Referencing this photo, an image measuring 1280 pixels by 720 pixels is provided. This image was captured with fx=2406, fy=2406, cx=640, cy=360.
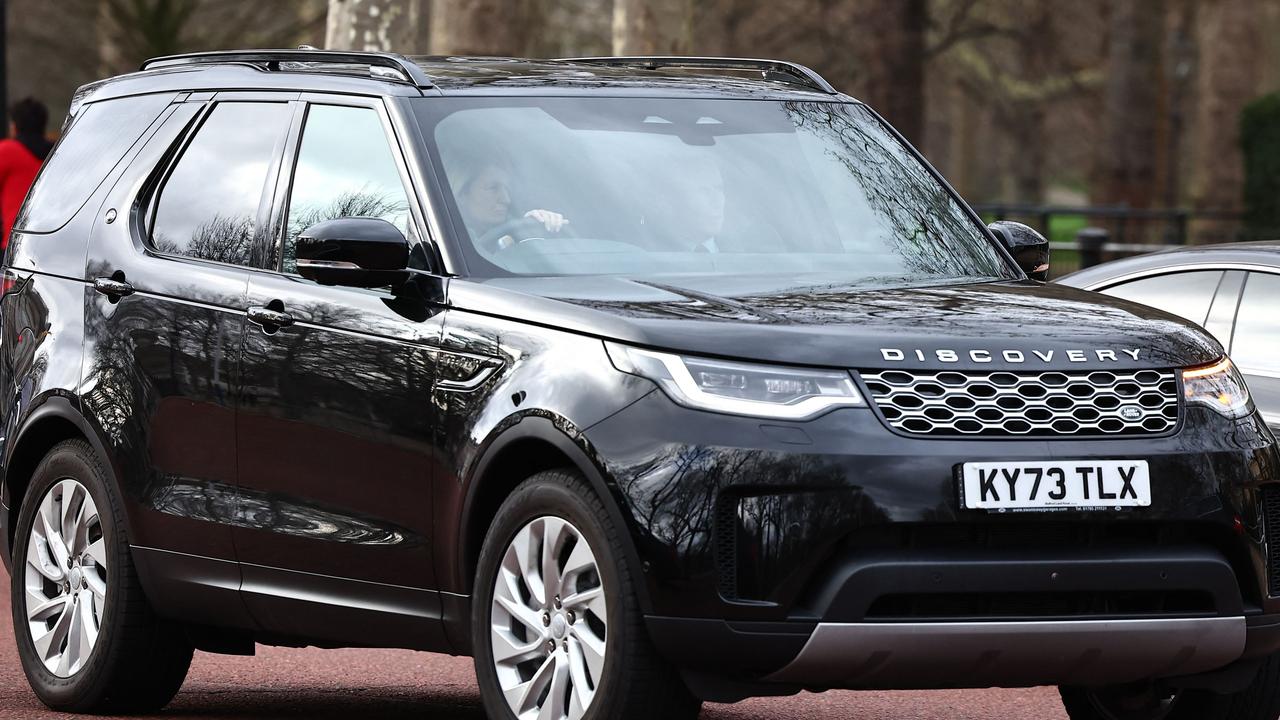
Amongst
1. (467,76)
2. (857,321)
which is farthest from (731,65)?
(857,321)

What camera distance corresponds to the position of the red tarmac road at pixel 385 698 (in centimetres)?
763

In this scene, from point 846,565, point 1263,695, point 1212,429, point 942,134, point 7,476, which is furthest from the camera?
point 942,134

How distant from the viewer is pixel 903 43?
92.2 feet

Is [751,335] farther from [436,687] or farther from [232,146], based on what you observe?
[436,687]

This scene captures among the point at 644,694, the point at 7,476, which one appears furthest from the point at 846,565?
the point at 7,476

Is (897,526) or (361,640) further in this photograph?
(361,640)

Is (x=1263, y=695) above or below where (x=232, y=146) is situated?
below

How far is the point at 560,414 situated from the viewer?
5559mm

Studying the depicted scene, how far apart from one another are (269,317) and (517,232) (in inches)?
31.5

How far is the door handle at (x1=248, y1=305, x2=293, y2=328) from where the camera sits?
665 centimetres

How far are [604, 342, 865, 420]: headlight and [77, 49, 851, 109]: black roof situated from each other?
5.49 feet

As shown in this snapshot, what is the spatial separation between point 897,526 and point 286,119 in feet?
8.81

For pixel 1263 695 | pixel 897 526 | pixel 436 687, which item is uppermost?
pixel 897 526

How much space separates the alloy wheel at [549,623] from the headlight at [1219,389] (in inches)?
59.0
